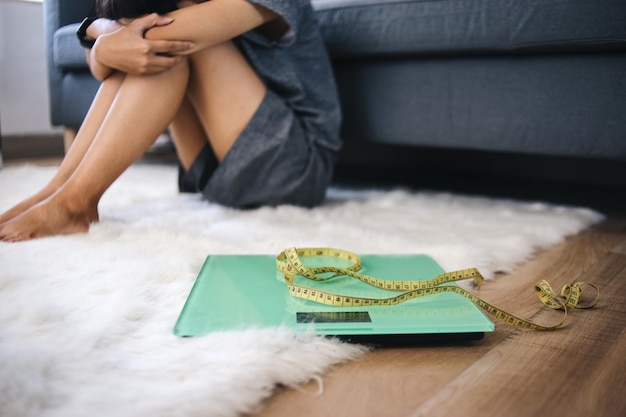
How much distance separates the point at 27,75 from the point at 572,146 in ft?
3.98

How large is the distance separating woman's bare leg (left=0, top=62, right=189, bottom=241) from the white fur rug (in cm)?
4

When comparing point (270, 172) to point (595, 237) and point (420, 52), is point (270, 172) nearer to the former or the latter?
point (420, 52)

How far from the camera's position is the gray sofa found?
1.20 m

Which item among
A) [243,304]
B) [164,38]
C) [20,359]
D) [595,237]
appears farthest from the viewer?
[595,237]

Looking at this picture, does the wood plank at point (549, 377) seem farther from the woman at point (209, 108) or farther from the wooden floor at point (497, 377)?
the woman at point (209, 108)

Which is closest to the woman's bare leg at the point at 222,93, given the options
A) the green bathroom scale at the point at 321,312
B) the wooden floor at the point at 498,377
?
the green bathroom scale at the point at 321,312

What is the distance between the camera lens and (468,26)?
1.32m

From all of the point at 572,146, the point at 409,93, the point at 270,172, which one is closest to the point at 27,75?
the point at 270,172

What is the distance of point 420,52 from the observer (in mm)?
1409

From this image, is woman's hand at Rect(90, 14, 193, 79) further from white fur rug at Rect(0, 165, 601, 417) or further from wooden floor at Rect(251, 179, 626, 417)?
wooden floor at Rect(251, 179, 626, 417)

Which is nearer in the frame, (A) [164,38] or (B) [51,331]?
(B) [51,331]

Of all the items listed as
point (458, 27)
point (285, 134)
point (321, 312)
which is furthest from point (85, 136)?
point (458, 27)

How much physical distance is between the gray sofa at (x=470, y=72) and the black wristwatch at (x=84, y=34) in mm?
13

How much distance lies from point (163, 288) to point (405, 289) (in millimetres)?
314
